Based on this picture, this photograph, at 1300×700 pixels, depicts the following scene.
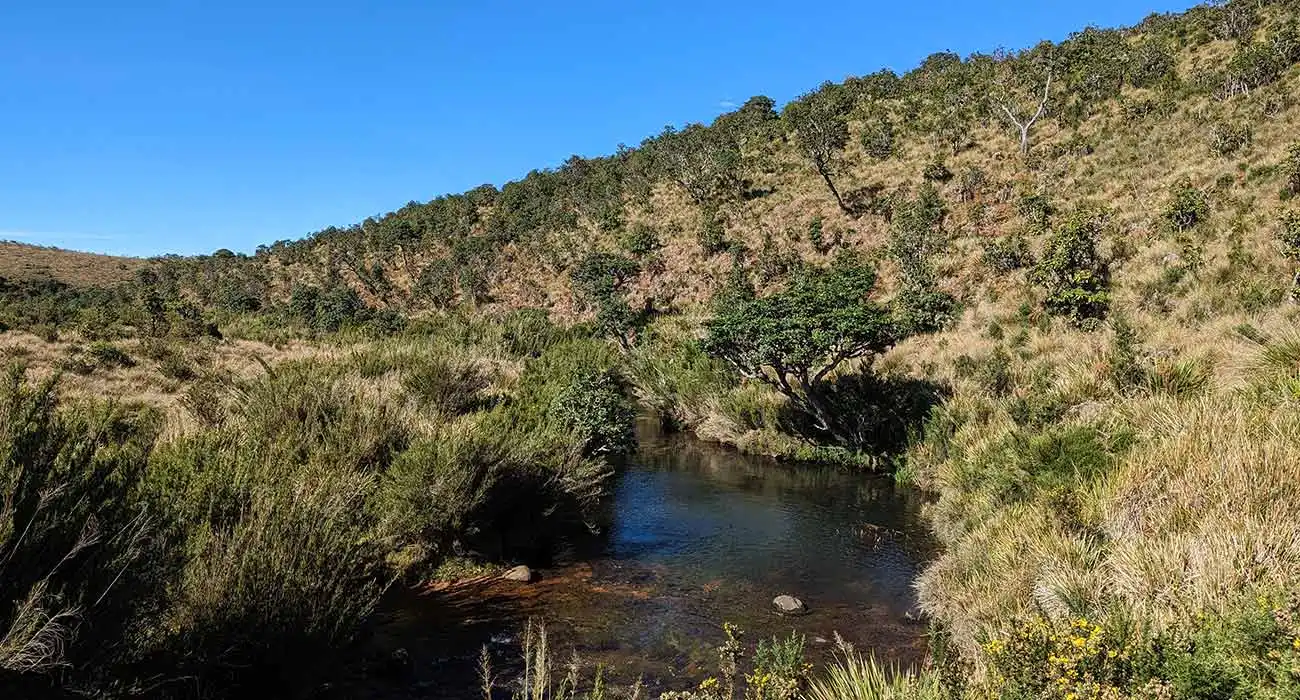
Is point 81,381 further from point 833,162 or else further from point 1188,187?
point 833,162

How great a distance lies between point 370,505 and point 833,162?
50.6 metres

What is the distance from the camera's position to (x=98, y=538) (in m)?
4.99

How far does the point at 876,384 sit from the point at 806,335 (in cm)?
394

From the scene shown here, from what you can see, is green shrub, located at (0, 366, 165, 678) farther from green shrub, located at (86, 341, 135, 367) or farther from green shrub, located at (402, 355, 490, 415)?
green shrub, located at (86, 341, 135, 367)

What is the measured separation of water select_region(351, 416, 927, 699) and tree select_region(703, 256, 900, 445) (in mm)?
3580

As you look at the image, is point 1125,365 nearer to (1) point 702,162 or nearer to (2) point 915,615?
(2) point 915,615

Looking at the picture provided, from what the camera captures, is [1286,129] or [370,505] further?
[1286,129]

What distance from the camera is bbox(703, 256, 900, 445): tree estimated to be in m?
19.9

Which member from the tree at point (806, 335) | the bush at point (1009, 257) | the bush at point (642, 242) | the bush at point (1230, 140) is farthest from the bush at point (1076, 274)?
the bush at point (642, 242)

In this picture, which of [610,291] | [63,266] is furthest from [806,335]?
[63,266]

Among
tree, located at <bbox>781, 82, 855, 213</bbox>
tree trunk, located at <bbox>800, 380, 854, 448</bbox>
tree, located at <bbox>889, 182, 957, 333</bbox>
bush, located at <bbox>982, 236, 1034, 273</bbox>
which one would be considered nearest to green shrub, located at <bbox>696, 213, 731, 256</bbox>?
tree, located at <bbox>781, 82, 855, 213</bbox>

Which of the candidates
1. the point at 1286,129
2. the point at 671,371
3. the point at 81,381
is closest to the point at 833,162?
the point at 1286,129

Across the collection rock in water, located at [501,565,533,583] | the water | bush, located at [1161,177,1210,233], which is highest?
bush, located at [1161,177,1210,233]

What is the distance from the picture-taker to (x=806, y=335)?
20.0 m
